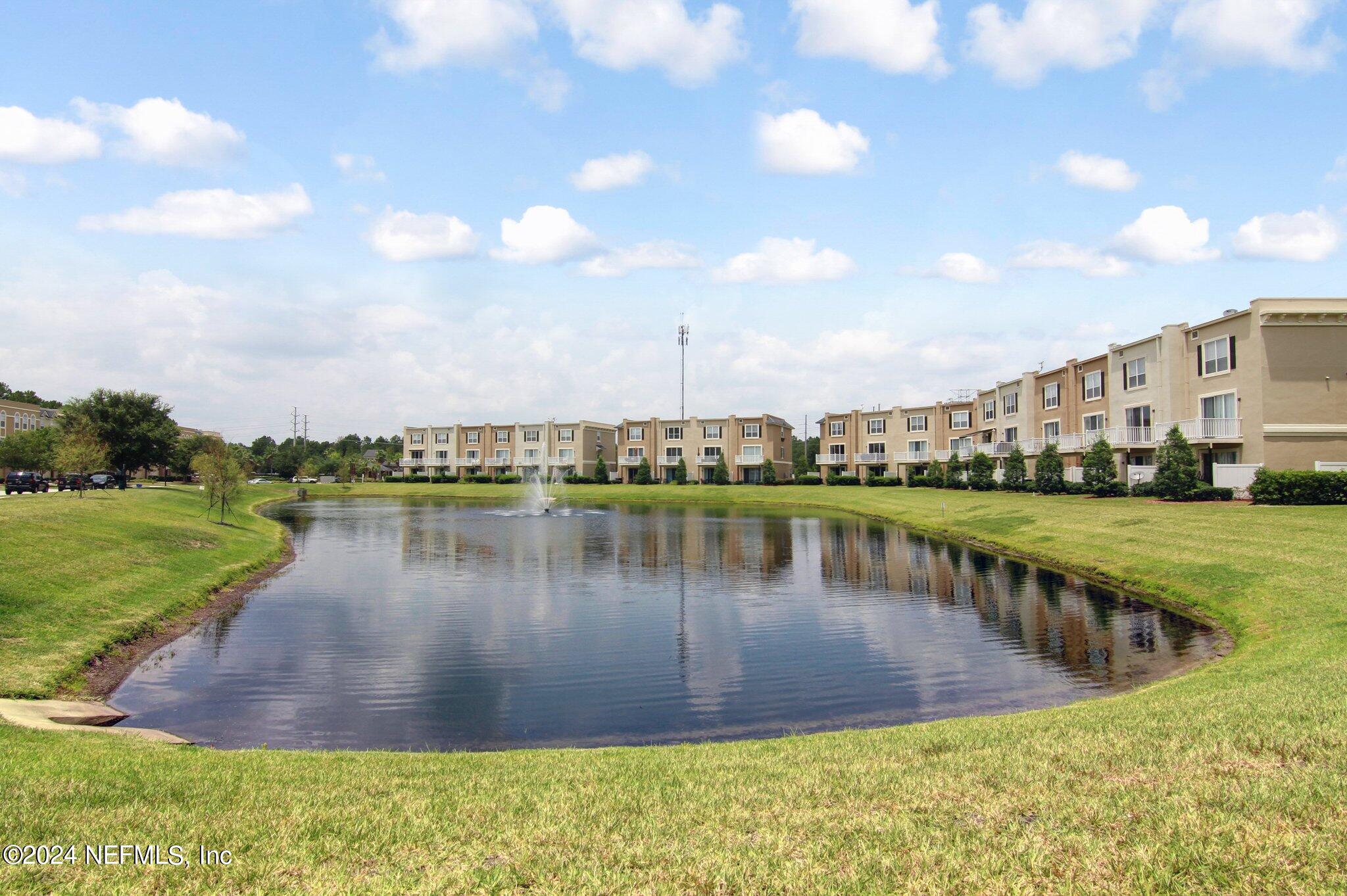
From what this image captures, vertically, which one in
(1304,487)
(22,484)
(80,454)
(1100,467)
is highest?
(80,454)

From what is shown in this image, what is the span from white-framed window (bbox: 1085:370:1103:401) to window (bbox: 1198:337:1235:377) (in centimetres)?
1098

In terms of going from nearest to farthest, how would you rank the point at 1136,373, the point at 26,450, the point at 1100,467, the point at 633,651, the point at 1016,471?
1. the point at 633,651
2. the point at 1100,467
3. the point at 1136,373
4. the point at 1016,471
5. the point at 26,450

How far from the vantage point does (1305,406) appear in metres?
38.9

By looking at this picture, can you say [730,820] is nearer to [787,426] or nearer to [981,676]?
[981,676]

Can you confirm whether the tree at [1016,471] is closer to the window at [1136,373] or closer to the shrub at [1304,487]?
the window at [1136,373]

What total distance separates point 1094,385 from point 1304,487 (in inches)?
Answer: 1013

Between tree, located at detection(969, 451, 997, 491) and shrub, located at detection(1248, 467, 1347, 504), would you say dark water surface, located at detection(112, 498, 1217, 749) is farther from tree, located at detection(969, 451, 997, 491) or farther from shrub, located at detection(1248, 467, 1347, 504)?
tree, located at detection(969, 451, 997, 491)

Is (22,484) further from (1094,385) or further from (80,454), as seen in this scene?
(1094,385)

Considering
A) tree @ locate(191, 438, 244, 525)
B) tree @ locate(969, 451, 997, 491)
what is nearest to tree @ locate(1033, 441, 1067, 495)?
tree @ locate(969, 451, 997, 491)

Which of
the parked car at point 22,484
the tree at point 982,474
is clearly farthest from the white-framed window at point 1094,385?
the parked car at point 22,484

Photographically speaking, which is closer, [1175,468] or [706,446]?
[1175,468]

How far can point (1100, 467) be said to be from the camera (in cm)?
4753

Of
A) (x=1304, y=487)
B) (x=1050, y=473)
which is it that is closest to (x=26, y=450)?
(x=1050, y=473)

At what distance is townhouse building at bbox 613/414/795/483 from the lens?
357ft
